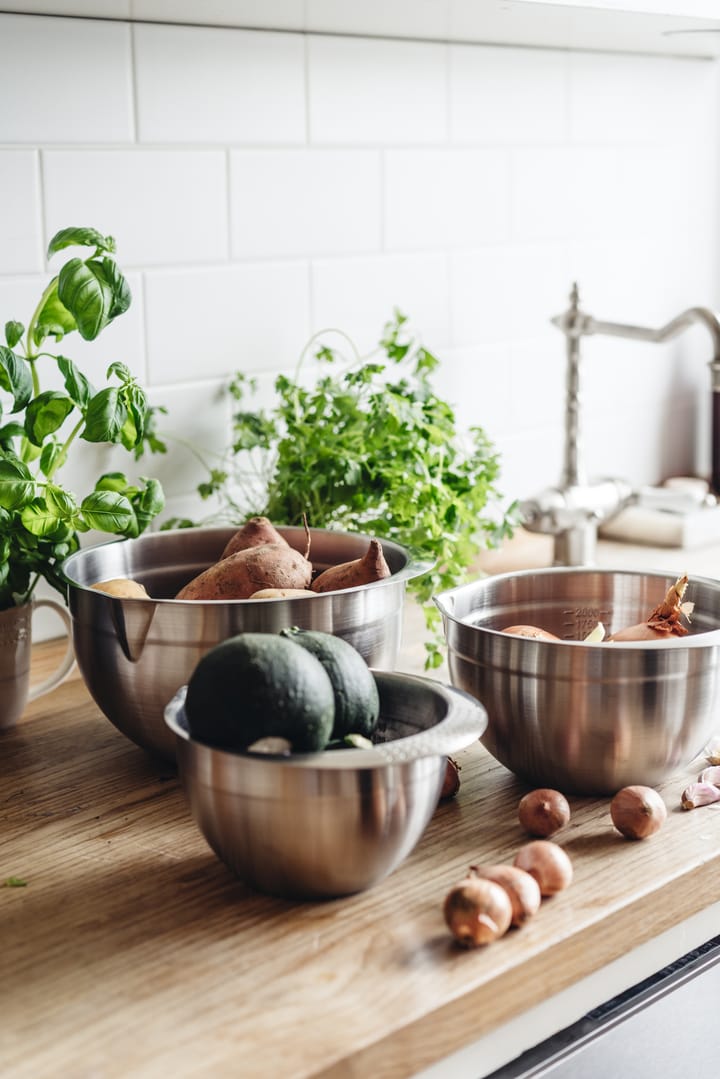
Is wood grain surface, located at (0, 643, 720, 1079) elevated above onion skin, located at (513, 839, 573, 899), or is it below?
below

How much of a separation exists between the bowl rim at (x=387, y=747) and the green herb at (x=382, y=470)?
1.17 ft

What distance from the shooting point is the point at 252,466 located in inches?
54.0

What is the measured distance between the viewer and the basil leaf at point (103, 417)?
3.01ft

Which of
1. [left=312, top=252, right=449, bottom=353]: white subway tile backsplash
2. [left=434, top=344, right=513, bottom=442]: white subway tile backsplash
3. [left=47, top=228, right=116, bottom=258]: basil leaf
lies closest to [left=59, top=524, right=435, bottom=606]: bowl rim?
[left=47, top=228, right=116, bottom=258]: basil leaf

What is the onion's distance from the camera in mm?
923

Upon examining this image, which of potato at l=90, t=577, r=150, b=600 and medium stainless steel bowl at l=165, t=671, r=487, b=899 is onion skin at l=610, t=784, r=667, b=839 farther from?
potato at l=90, t=577, r=150, b=600

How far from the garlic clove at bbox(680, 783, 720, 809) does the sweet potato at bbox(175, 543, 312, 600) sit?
1.04 feet

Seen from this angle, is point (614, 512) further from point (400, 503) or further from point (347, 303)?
point (400, 503)

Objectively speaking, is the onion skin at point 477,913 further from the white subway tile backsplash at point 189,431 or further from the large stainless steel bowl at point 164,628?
the white subway tile backsplash at point 189,431

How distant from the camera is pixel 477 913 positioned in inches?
27.3

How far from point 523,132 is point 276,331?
0.47 meters

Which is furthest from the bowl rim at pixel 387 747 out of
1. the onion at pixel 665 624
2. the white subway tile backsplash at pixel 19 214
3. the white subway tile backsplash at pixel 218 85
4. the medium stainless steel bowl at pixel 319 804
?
the white subway tile backsplash at pixel 218 85

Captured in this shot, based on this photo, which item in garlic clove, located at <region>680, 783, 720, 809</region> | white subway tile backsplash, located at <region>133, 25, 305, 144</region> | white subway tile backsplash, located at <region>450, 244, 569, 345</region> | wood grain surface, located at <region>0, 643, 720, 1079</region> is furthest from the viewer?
white subway tile backsplash, located at <region>450, 244, 569, 345</region>

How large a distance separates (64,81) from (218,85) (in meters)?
0.18
